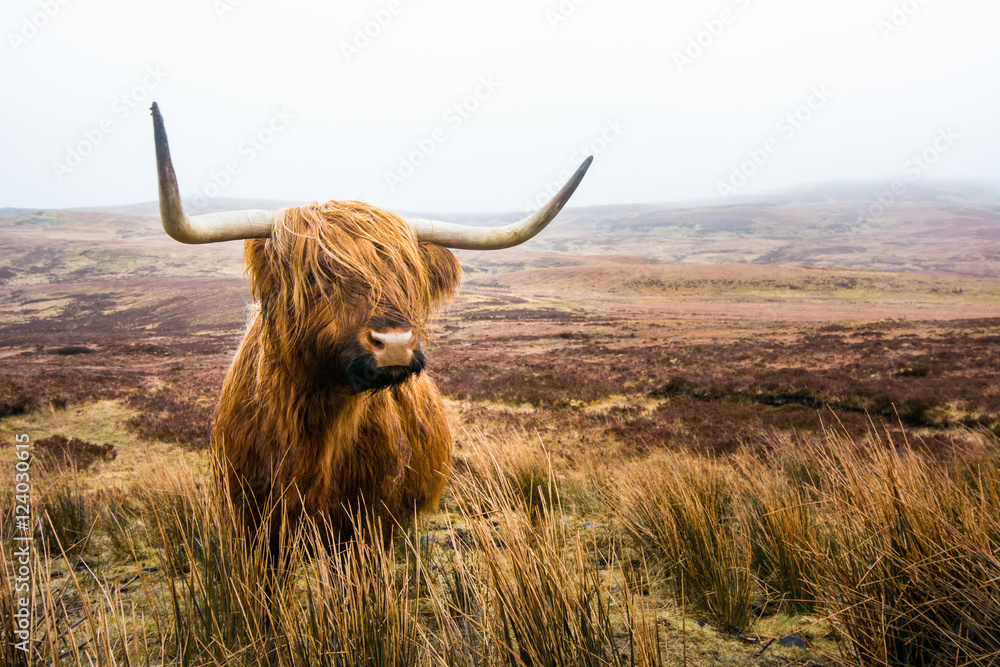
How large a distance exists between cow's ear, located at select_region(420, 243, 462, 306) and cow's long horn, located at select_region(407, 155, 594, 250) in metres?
0.06

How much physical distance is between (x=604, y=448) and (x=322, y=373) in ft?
23.4

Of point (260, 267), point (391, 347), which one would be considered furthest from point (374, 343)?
point (260, 267)

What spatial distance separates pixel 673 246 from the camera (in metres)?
144

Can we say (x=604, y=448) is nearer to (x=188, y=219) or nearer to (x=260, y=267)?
(x=260, y=267)

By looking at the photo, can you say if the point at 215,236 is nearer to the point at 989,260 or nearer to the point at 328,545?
the point at 328,545

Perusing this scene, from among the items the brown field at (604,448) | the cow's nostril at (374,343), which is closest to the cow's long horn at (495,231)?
the cow's nostril at (374,343)

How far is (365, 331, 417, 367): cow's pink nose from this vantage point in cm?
206

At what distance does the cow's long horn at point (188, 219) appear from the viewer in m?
1.85

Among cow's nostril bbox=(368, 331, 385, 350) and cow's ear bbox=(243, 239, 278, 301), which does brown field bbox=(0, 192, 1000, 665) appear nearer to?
cow's nostril bbox=(368, 331, 385, 350)

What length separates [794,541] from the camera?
2.67 metres

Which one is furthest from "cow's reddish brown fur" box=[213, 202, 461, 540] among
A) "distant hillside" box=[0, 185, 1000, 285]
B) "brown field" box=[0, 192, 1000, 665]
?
"distant hillside" box=[0, 185, 1000, 285]

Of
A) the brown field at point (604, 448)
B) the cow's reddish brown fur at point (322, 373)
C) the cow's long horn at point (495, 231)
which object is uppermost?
the cow's long horn at point (495, 231)

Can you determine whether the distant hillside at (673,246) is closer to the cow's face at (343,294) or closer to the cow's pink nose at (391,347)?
the cow's face at (343,294)

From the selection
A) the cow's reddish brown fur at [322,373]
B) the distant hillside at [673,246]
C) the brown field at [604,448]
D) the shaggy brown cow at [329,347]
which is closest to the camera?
the brown field at [604,448]
